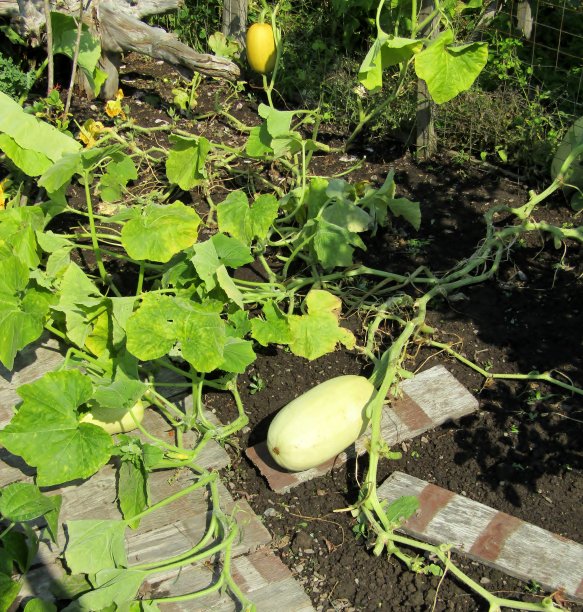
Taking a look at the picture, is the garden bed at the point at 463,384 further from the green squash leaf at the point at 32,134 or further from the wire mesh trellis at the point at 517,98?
the green squash leaf at the point at 32,134

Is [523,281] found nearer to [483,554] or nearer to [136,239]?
[483,554]

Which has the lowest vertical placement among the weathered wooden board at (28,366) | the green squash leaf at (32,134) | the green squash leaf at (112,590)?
the weathered wooden board at (28,366)

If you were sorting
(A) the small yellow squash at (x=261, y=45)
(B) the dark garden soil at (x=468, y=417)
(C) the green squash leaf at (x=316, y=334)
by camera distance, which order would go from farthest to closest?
(A) the small yellow squash at (x=261, y=45), (C) the green squash leaf at (x=316, y=334), (B) the dark garden soil at (x=468, y=417)

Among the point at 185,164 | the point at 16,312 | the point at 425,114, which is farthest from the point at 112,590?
the point at 425,114

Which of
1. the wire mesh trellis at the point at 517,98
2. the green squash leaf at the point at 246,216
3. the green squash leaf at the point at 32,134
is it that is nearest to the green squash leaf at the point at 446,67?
the wire mesh trellis at the point at 517,98

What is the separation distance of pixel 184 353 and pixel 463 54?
210 cm

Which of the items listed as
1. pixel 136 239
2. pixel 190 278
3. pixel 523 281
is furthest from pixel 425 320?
pixel 136 239

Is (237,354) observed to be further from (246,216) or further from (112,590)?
(112,590)

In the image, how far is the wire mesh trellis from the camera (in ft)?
15.6

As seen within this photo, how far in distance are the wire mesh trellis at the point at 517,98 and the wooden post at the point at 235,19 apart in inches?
68.8

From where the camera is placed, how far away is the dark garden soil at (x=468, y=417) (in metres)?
2.81

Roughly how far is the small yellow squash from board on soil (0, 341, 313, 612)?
3.20 m

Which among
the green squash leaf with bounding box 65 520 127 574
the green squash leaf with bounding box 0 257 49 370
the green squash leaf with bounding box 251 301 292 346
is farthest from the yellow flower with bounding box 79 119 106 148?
the green squash leaf with bounding box 65 520 127 574

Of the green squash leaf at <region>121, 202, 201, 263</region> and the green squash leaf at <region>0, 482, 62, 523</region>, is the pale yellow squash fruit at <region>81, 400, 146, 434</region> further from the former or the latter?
the green squash leaf at <region>121, 202, 201, 263</region>
